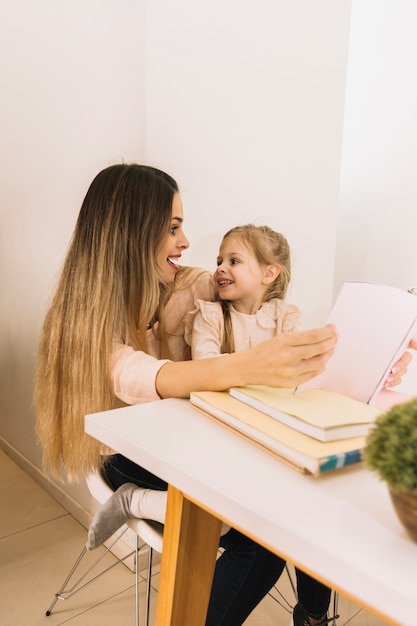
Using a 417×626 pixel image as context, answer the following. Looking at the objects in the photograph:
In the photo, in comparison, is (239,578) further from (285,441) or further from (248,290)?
(248,290)

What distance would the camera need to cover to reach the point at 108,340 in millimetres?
1184

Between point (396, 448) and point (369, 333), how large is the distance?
43 centimetres

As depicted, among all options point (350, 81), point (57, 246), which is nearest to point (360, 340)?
point (350, 81)

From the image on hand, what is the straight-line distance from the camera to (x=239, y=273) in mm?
1430

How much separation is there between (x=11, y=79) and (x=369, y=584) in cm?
193

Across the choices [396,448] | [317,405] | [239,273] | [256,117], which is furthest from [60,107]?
[396,448]

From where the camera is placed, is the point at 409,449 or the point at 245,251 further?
the point at 245,251

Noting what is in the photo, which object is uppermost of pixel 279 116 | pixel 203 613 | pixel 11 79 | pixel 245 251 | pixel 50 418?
pixel 11 79

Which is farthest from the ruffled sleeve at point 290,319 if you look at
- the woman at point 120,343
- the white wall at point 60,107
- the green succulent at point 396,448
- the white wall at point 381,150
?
the green succulent at point 396,448

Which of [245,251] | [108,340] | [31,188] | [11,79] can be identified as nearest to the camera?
[108,340]

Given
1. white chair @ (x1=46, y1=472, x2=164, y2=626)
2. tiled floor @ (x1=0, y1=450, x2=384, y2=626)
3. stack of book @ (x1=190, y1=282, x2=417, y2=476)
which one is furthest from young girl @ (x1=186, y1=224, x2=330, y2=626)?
tiled floor @ (x1=0, y1=450, x2=384, y2=626)

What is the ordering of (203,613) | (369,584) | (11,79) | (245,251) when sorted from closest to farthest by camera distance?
(369,584)
(203,613)
(245,251)
(11,79)

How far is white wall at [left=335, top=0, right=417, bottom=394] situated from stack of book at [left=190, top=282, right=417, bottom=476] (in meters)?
0.48

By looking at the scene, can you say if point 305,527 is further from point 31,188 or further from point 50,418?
point 31,188
